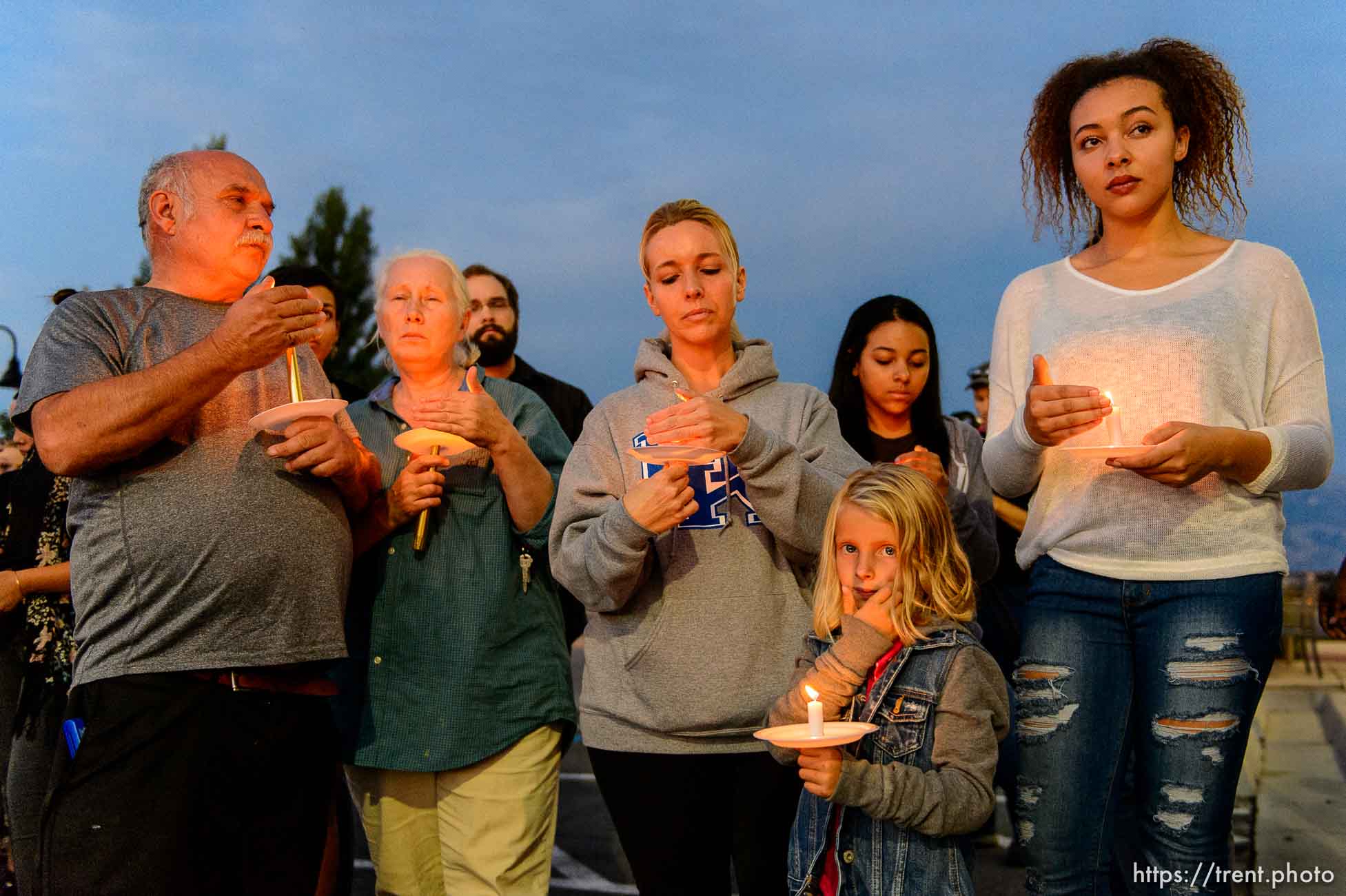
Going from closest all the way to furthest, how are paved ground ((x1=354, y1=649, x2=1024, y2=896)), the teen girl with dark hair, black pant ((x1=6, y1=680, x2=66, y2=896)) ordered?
black pant ((x1=6, y1=680, x2=66, y2=896)) < the teen girl with dark hair < paved ground ((x1=354, y1=649, x2=1024, y2=896))

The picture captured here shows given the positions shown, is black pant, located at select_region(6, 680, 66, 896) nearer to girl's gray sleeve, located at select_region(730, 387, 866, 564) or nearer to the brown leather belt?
the brown leather belt

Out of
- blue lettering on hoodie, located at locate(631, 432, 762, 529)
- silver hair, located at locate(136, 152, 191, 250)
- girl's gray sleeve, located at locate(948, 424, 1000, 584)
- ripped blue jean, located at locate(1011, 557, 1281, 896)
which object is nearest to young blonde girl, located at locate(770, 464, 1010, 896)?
ripped blue jean, located at locate(1011, 557, 1281, 896)

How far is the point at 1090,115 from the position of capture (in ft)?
9.59

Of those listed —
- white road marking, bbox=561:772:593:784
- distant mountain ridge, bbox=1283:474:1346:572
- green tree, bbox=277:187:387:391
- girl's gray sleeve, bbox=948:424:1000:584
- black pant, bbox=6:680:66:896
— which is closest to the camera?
distant mountain ridge, bbox=1283:474:1346:572

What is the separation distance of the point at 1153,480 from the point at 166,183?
2.52 meters

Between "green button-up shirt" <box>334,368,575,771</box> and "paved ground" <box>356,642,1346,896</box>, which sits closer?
"green button-up shirt" <box>334,368,575,771</box>

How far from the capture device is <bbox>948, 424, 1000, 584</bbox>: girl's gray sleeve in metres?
3.78

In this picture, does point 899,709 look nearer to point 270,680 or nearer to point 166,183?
point 270,680

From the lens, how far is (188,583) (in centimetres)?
275

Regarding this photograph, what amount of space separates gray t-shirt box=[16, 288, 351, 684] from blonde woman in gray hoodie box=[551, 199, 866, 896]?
2.30 feet

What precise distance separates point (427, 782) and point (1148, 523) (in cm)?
206

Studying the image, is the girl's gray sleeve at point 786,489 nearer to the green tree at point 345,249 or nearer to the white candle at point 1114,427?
the white candle at point 1114,427

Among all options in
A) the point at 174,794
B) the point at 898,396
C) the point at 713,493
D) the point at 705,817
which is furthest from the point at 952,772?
the point at 898,396

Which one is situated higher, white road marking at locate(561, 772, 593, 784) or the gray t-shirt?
the gray t-shirt
